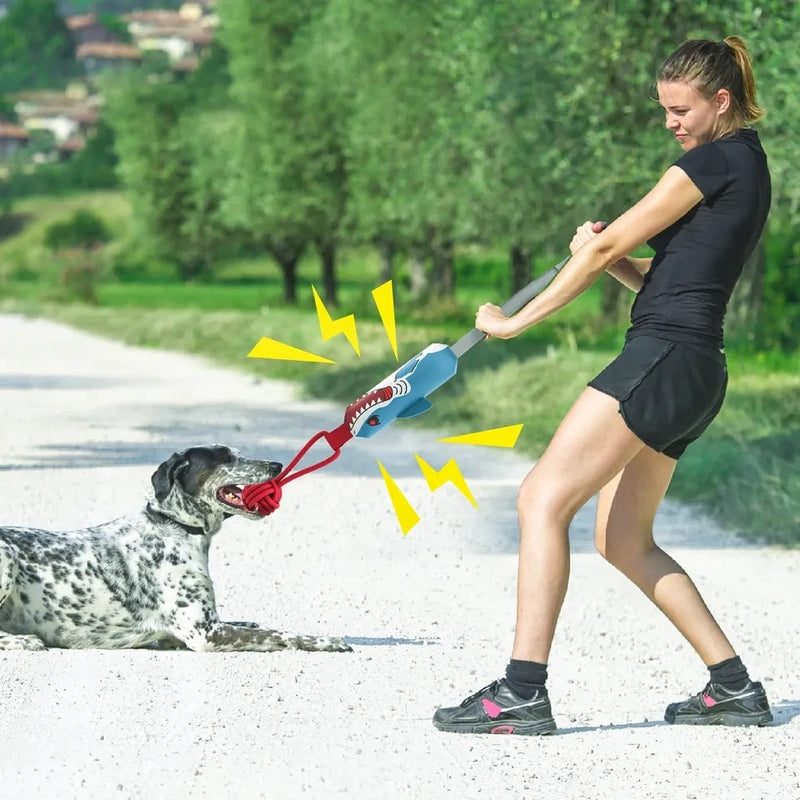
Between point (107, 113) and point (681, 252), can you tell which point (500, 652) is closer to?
point (681, 252)

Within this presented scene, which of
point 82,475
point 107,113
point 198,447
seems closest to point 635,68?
point 82,475

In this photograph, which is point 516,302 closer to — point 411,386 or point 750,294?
point 411,386

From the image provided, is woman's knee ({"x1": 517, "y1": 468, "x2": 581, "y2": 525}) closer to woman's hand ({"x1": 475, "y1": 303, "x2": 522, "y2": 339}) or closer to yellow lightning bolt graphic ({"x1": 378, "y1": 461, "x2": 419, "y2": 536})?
woman's hand ({"x1": 475, "y1": 303, "x2": 522, "y2": 339})

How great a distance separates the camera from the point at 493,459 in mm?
14484

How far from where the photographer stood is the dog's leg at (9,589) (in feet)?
22.9

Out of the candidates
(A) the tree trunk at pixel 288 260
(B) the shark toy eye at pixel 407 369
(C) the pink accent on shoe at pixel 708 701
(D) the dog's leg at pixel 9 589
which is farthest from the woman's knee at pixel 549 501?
(A) the tree trunk at pixel 288 260

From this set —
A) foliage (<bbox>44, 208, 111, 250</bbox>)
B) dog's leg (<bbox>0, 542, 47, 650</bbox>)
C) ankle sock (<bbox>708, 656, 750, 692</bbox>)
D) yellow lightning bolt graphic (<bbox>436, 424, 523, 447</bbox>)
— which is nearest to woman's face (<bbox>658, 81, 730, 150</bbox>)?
yellow lightning bolt graphic (<bbox>436, 424, 523, 447</bbox>)

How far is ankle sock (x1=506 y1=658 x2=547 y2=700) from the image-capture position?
5684mm

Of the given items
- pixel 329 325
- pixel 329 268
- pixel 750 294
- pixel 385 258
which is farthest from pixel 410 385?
pixel 329 268

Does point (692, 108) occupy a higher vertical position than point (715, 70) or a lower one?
lower

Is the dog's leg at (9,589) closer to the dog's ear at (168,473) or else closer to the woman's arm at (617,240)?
the dog's ear at (168,473)

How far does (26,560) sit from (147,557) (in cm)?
48

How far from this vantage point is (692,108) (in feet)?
18.7

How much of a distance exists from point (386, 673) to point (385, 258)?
125ft
